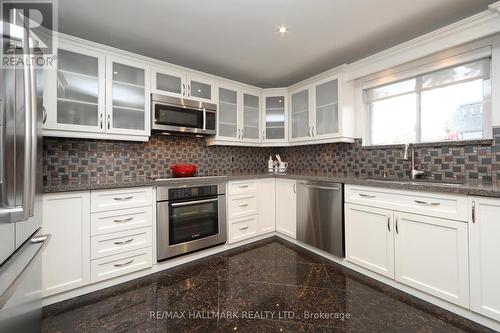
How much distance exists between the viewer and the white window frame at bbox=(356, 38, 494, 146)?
71.3 inches

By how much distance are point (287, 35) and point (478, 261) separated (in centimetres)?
232

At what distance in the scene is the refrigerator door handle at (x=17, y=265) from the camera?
64cm

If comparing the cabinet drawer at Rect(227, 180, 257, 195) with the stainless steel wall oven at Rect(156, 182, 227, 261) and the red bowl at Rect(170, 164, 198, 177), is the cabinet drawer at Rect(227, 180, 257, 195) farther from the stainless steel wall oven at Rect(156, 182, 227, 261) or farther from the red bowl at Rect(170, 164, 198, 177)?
the red bowl at Rect(170, 164, 198, 177)

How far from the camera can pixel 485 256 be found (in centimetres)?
141

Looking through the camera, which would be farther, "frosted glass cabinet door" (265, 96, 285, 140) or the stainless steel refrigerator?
"frosted glass cabinet door" (265, 96, 285, 140)

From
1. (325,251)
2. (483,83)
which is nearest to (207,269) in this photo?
(325,251)

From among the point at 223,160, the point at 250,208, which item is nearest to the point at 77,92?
the point at 223,160

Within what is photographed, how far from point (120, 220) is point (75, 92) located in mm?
1257

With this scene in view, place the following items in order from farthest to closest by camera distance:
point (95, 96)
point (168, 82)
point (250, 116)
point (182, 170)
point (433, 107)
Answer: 1. point (250, 116)
2. point (182, 170)
3. point (168, 82)
4. point (433, 107)
5. point (95, 96)

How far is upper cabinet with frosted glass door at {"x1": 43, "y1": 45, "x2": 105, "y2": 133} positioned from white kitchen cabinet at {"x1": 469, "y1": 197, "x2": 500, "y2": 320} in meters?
3.12

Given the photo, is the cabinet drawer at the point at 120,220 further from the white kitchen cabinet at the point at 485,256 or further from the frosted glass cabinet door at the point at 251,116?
the white kitchen cabinet at the point at 485,256

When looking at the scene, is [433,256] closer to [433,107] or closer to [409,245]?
[409,245]

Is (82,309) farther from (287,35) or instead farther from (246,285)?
(287,35)

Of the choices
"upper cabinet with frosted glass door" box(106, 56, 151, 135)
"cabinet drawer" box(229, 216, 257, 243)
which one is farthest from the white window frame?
"upper cabinet with frosted glass door" box(106, 56, 151, 135)
